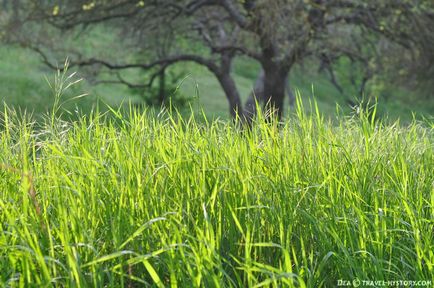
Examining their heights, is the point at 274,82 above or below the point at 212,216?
below

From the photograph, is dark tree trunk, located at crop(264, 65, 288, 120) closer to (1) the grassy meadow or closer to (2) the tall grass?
(1) the grassy meadow

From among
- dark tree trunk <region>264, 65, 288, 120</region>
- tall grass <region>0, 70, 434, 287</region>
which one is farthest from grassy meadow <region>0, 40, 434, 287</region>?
dark tree trunk <region>264, 65, 288, 120</region>

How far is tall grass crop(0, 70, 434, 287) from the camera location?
9.21ft

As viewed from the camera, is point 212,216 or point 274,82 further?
point 274,82

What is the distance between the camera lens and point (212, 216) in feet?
10.8

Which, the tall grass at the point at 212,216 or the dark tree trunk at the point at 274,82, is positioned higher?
the tall grass at the point at 212,216

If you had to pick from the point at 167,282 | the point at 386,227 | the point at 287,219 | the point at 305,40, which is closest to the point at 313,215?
the point at 287,219

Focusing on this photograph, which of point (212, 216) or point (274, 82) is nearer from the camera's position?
point (212, 216)

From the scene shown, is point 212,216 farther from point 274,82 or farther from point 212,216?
point 274,82

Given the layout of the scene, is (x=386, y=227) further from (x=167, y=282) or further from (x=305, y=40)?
(x=305, y=40)

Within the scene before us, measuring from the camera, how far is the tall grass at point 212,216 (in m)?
2.81

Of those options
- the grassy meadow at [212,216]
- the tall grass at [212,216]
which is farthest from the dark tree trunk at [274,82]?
the tall grass at [212,216]

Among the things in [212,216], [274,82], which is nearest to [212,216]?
[212,216]

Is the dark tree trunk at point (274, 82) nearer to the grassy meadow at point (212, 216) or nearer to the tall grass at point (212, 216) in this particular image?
the grassy meadow at point (212, 216)
